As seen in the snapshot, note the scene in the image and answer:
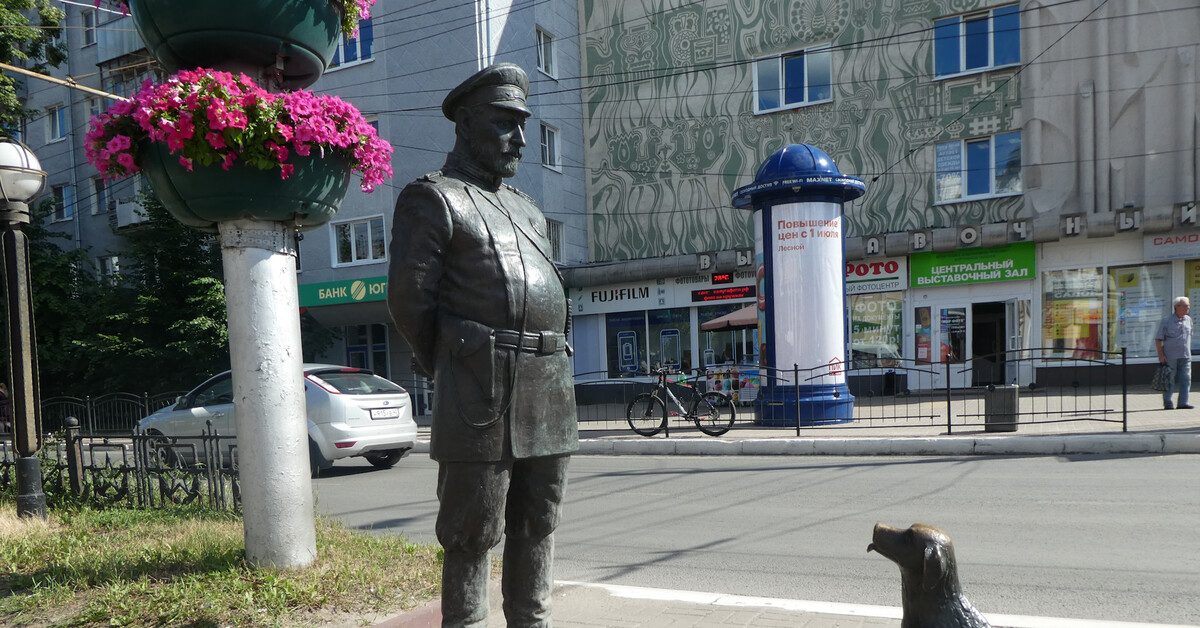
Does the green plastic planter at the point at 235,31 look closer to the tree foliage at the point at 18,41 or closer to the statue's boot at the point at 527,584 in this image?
the statue's boot at the point at 527,584

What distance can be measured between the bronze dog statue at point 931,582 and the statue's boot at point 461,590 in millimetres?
1515

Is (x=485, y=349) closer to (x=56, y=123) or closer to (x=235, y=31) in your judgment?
(x=235, y=31)

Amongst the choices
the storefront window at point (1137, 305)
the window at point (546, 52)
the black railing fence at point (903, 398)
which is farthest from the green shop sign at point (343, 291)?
the storefront window at point (1137, 305)

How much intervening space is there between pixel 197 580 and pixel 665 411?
8678 mm

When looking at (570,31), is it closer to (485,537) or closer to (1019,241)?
(1019,241)

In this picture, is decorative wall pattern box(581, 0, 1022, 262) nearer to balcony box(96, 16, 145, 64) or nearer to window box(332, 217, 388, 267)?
window box(332, 217, 388, 267)

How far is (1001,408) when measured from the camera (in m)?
10.5

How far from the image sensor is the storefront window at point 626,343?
71.9 feet

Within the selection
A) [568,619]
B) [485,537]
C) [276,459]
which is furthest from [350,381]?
[485,537]

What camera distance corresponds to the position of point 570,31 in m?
23.5

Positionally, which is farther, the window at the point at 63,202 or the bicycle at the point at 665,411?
the window at the point at 63,202

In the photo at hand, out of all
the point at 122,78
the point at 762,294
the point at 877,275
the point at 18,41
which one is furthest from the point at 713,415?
the point at 122,78

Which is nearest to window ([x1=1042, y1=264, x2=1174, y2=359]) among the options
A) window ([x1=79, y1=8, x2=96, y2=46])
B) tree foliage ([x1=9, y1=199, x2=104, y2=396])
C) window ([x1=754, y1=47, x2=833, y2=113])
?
window ([x1=754, y1=47, x2=833, y2=113])

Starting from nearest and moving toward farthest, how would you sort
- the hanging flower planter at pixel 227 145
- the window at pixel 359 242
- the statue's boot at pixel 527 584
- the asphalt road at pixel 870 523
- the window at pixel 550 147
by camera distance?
the statue's boot at pixel 527 584 → the hanging flower planter at pixel 227 145 → the asphalt road at pixel 870 523 → the window at pixel 359 242 → the window at pixel 550 147
